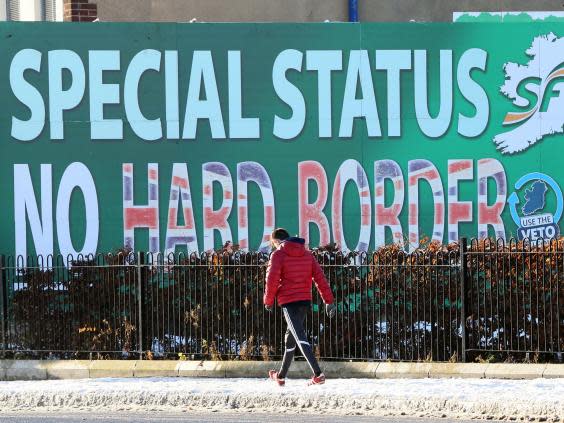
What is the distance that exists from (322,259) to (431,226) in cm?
524

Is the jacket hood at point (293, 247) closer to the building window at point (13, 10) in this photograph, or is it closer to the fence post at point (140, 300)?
the fence post at point (140, 300)

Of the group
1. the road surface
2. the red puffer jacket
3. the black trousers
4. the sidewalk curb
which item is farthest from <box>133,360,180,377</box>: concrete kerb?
the road surface

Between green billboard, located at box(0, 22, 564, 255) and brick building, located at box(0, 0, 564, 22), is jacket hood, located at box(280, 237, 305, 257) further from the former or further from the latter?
brick building, located at box(0, 0, 564, 22)

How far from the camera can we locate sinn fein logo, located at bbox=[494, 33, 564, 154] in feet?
66.0

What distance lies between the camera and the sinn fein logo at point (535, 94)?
20.1 meters

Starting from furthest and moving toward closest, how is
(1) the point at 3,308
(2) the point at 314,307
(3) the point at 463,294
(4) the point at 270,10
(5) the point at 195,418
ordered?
(4) the point at 270,10
(1) the point at 3,308
(2) the point at 314,307
(3) the point at 463,294
(5) the point at 195,418

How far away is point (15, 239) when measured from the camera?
787 inches

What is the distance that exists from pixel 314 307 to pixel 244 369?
1399mm

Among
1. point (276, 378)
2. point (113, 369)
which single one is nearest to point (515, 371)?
point (276, 378)

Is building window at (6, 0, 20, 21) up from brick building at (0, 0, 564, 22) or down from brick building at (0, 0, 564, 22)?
up

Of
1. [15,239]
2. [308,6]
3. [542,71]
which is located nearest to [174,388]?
[15,239]

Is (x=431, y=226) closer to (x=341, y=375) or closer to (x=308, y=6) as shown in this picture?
(x=308, y=6)

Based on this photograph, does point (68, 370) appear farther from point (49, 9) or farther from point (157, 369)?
point (49, 9)

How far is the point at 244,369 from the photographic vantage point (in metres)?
13.8
